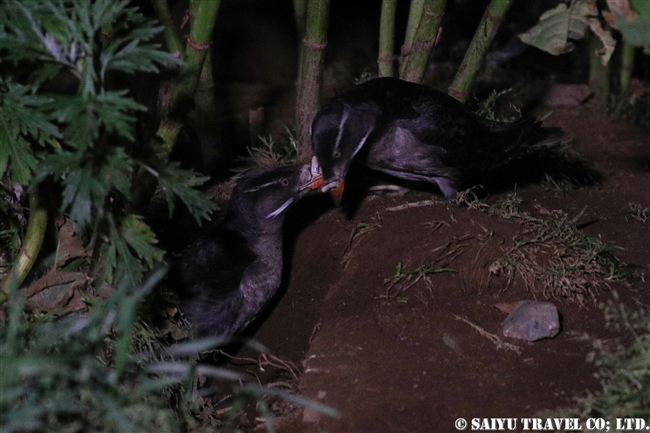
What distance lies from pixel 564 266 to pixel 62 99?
2.84 meters

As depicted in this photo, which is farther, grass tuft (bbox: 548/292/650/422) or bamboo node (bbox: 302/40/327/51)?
bamboo node (bbox: 302/40/327/51)

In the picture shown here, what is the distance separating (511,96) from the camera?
7301mm

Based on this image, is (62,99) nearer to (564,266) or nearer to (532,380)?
(532,380)

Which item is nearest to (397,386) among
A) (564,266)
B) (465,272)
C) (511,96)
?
(465,272)

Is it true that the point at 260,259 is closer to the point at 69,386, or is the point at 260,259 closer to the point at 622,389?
the point at 69,386

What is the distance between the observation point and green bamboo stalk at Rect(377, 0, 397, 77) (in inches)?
232

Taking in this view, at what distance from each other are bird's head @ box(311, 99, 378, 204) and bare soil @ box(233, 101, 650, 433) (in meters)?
0.53

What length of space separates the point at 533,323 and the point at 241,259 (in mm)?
1858

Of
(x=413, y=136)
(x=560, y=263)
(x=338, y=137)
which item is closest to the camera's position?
(x=560, y=263)

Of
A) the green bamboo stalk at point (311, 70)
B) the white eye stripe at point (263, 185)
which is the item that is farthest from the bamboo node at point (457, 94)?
the white eye stripe at point (263, 185)

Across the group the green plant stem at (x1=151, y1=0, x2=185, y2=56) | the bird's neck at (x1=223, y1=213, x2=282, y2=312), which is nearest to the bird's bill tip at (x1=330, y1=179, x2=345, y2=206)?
the bird's neck at (x1=223, y1=213, x2=282, y2=312)

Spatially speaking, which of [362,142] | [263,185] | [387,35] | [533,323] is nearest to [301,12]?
[387,35]

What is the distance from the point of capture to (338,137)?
4543 mm

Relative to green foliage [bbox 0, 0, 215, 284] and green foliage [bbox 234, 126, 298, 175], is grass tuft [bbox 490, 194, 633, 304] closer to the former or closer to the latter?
green foliage [bbox 0, 0, 215, 284]
